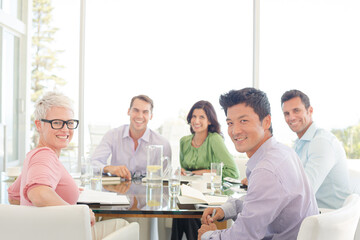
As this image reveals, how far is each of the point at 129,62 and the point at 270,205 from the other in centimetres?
414

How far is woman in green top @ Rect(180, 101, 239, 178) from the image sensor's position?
309 centimetres

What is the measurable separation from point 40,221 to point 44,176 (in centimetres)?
25

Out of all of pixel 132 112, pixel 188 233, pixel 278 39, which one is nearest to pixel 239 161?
pixel 188 233

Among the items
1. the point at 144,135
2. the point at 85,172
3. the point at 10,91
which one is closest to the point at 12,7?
the point at 10,91

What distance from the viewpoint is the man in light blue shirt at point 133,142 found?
3115mm

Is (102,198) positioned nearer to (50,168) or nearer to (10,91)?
(50,168)

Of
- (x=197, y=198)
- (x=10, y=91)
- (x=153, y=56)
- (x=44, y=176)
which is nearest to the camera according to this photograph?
(x=44, y=176)

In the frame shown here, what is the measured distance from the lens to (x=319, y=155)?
237 cm

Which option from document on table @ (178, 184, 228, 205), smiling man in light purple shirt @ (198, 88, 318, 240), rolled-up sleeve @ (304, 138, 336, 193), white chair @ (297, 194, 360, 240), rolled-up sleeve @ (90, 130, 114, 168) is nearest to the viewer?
white chair @ (297, 194, 360, 240)

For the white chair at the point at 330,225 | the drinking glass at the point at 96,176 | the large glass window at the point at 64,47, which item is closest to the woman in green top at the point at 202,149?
the drinking glass at the point at 96,176

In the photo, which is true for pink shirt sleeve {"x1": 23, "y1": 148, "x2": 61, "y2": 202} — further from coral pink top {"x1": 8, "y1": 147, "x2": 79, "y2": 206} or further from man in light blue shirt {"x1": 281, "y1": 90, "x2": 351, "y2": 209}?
man in light blue shirt {"x1": 281, "y1": 90, "x2": 351, "y2": 209}

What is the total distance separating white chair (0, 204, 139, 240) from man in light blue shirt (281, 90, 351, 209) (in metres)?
1.59

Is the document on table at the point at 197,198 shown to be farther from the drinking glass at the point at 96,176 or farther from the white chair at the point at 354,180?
the white chair at the point at 354,180

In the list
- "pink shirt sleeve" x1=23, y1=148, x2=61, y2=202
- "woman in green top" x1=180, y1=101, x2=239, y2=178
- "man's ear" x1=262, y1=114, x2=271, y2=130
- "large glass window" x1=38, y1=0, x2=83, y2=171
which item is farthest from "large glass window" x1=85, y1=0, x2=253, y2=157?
"pink shirt sleeve" x1=23, y1=148, x2=61, y2=202
